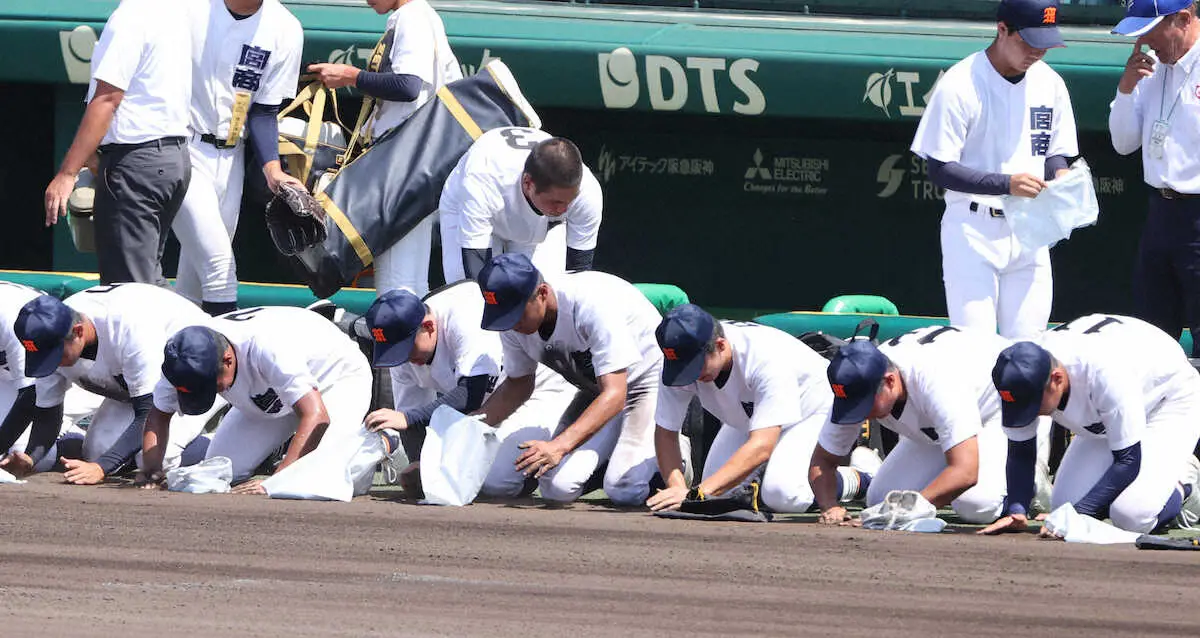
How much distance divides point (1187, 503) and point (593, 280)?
238 cm

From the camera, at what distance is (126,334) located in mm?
7641

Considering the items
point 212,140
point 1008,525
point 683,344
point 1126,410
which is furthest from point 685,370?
point 212,140

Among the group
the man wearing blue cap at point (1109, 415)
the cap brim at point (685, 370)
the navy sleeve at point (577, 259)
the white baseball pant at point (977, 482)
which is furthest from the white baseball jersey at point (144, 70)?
the man wearing blue cap at point (1109, 415)

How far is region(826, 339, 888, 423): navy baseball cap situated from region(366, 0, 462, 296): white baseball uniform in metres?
2.48

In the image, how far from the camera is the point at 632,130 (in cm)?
1155

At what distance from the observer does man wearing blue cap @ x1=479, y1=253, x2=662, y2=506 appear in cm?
712

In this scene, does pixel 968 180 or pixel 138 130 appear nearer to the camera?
pixel 968 180

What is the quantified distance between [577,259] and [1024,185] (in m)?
1.95

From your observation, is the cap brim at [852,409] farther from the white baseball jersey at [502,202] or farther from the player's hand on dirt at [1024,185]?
the white baseball jersey at [502,202]

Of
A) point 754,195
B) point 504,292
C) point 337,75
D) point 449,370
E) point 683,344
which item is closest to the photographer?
point 683,344

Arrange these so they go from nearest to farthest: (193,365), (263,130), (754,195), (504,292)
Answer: (504,292) < (193,365) < (263,130) < (754,195)

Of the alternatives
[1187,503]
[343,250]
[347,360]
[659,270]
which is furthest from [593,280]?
[659,270]

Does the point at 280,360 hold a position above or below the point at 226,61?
below

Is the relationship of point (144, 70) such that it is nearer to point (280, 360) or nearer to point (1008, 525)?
point (280, 360)
